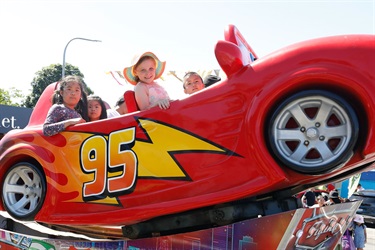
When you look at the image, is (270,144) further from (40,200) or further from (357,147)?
(40,200)

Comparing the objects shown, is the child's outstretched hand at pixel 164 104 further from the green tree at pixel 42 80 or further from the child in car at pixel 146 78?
the green tree at pixel 42 80

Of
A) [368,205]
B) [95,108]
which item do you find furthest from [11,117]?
[95,108]

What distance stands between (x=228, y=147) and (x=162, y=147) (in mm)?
575

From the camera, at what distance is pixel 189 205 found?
11.4 feet

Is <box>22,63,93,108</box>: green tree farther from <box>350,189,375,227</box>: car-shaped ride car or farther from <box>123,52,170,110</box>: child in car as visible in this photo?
<box>123,52,170,110</box>: child in car

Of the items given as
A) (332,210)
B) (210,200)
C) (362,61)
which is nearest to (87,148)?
(210,200)

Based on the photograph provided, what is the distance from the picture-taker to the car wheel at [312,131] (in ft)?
10.4

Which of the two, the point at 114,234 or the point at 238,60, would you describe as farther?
the point at 114,234

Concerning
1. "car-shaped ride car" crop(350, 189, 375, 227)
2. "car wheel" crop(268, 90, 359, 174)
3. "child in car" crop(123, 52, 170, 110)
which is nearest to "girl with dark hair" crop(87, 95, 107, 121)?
"child in car" crop(123, 52, 170, 110)

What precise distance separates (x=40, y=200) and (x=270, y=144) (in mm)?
2443

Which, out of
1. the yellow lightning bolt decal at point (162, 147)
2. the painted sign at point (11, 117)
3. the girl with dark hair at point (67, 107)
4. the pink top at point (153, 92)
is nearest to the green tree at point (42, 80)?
the painted sign at point (11, 117)

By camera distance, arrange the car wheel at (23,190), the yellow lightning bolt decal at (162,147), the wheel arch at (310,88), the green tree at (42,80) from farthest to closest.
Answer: the green tree at (42,80) → the car wheel at (23,190) → the yellow lightning bolt decal at (162,147) → the wheel arch at (310,88)

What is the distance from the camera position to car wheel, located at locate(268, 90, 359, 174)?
124 inches

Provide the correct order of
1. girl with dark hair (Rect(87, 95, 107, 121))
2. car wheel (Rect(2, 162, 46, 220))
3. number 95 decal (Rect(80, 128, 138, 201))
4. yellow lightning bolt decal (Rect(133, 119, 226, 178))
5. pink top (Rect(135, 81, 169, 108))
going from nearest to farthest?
yellow lightning bolt decal (Rect(133, 119, 226, 178)) < number 95 decal (Rect(80, 128, 138, 201)) < pink top (Rect(135, 81, 169, 108)) < car wheel (Rect(2, 162, 46, 220)) < girl with dark hair (Rect(87, 95, 107, 121))
